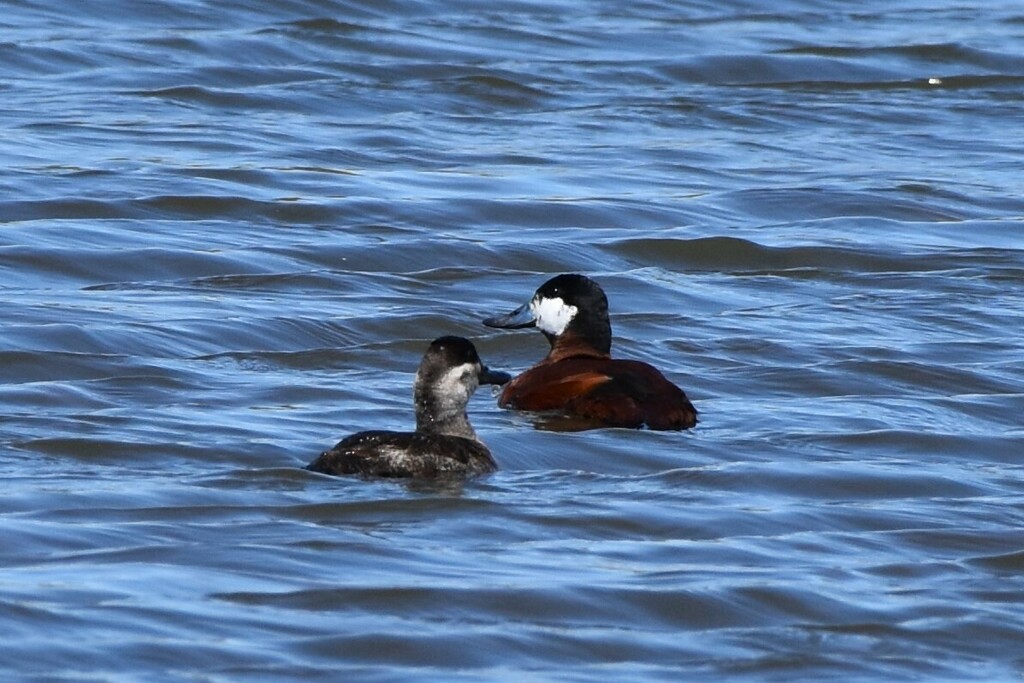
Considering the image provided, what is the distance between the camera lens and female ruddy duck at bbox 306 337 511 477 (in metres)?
8.87

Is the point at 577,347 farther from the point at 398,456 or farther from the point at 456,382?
the point at 398,456

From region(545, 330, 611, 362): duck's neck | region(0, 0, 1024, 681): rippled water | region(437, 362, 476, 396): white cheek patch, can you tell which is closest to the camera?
region(0, 0, 1024, 681): rippled water

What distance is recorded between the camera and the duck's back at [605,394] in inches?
408

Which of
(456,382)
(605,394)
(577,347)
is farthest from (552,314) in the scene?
(456,382)

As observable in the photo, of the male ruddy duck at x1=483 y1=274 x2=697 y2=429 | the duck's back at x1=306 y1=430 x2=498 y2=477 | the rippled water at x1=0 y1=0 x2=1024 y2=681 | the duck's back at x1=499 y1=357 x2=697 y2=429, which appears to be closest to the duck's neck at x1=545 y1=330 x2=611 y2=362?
the male ruddy duck at x1=483 y1=274 x2=697 y2=429

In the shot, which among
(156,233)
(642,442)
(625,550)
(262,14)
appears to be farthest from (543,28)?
(625,550)

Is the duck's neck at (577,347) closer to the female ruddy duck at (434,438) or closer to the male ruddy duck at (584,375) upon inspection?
the male ruddy duck at (584,375)

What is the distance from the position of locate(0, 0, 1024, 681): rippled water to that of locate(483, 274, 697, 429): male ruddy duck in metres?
0.23

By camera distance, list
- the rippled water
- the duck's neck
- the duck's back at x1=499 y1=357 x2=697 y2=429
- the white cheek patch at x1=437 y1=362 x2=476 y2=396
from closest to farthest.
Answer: the rippled water
the white cheek patch at x1=437 y1=362 x2=476 y2=396
the duck's back at x1=499 y1=357 x2=697 y2=429
the duck's neck

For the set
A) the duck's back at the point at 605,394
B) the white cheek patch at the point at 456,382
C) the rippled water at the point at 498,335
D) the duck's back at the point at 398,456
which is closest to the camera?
the rippled water at the point at 498,335

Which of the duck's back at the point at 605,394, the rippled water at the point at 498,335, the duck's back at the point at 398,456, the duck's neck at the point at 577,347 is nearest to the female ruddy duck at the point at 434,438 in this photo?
the duck's back at the point at 398,456

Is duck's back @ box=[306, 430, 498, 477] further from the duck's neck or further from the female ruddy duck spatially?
the duck's neck

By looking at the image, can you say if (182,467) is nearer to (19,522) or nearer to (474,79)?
(19,522)

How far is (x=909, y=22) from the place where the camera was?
91.1ft
